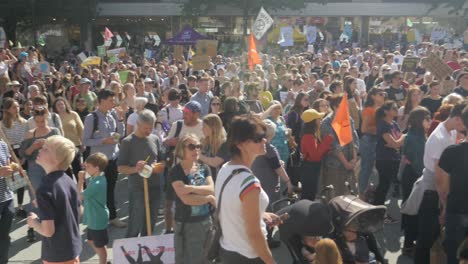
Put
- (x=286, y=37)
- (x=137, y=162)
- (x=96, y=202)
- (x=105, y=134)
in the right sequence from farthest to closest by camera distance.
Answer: (x=286, y=37), (x=105, y=134), (x=137, y=162), (x=96, y=202)

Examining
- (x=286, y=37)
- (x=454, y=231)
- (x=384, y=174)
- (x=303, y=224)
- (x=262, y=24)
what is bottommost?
(x=384, y=174)

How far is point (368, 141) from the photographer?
8.21 metres

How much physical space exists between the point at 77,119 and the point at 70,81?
6339 mm

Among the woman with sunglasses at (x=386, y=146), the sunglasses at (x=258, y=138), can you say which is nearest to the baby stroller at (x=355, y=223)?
the sunglasses at (x=258, y=138)

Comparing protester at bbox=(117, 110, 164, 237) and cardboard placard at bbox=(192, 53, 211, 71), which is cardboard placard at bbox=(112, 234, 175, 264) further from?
cardboard placard at bbox=(192, 53, 211, 71)

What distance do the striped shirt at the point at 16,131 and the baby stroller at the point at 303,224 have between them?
4.38m

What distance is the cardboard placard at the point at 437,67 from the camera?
1099 cm

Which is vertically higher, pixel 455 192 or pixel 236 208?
pixel 236 208

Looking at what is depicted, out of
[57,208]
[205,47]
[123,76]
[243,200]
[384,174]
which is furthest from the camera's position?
[205,47]

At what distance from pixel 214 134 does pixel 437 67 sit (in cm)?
642

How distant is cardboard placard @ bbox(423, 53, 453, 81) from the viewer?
1099 centimetres

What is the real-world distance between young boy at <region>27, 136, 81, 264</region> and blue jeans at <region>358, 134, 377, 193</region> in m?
4.83

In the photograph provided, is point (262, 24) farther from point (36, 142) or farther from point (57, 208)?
point (57, 208)

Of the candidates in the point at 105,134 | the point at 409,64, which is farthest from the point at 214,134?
the point at 409,64
